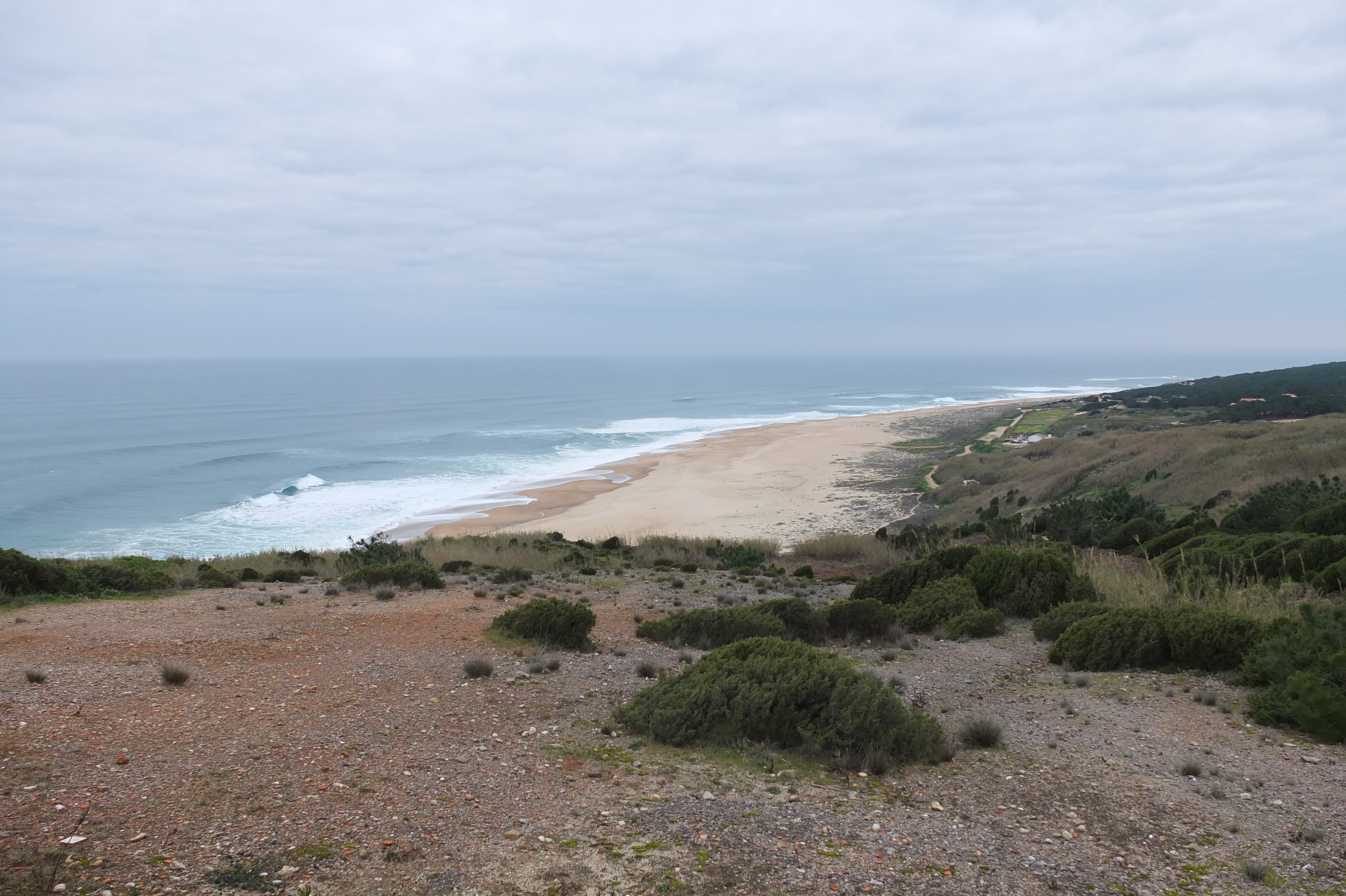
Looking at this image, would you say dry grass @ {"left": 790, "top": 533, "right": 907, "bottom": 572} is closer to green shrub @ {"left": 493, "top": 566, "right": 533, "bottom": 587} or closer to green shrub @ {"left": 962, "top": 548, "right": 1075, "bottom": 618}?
green shrub @ {"left": 962, "top": 548, "right": 1075, "bottom": 618}

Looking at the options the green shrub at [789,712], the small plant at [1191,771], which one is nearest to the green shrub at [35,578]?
the green shrub at [789,712]

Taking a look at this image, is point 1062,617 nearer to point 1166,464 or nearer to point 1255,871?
point 1255,871

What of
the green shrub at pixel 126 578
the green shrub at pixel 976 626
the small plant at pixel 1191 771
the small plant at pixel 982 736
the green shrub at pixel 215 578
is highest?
the green shrub at pixel 126 578

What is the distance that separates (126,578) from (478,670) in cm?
835

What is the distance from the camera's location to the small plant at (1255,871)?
4117 millimetres

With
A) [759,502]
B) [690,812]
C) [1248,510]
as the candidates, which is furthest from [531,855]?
[759,502]

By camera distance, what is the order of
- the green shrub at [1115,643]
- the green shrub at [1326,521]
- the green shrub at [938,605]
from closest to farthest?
the green shrub at [1115,643], the green shrub at [938,605], the green shrub at [1326,521]

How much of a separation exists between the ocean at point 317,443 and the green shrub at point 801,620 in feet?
72.5

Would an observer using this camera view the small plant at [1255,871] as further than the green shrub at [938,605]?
No

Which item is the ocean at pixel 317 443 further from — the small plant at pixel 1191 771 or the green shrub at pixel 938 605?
the small plant at pixel 1191 771

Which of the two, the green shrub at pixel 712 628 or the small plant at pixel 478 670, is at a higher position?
the small plant at pixel 478 670

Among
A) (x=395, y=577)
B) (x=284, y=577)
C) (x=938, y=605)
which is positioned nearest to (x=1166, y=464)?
(x=938, y=605)

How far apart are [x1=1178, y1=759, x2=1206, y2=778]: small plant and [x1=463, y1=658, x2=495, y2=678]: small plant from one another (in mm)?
5662

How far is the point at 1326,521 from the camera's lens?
13.1 meters
